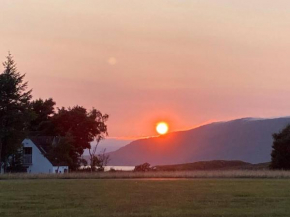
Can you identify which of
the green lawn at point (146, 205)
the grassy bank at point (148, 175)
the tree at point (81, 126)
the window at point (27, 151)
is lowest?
the green lawn at point (146, 205)

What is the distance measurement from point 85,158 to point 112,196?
2245 inches

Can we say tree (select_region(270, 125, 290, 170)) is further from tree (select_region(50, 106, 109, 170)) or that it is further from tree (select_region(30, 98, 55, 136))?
tree (select_region(30, 98, 55, 136))

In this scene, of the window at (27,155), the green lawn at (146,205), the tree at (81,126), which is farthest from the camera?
the tree at (81,126)

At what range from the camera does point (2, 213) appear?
19.3 m

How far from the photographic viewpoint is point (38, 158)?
235 feet

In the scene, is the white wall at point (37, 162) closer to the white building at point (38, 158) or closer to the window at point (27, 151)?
the white building at point (38, 158)

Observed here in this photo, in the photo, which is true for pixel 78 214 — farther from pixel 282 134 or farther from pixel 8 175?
pixel 282 134

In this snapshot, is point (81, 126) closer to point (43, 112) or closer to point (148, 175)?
point (43, 112)

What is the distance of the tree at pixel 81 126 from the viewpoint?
82875mm

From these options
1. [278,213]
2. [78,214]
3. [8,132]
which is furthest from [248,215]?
[8,132]

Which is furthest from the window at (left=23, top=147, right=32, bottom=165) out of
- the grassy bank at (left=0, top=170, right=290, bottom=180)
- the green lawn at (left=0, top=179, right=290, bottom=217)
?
the green lawn at (left=0, top=179, right=290, bottom=217)

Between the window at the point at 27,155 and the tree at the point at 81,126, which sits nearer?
the window at the point at 27,155

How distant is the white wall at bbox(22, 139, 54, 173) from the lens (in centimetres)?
7040

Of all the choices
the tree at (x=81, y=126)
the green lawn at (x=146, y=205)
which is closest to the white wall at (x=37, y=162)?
the tree at (x=81, y=126)
